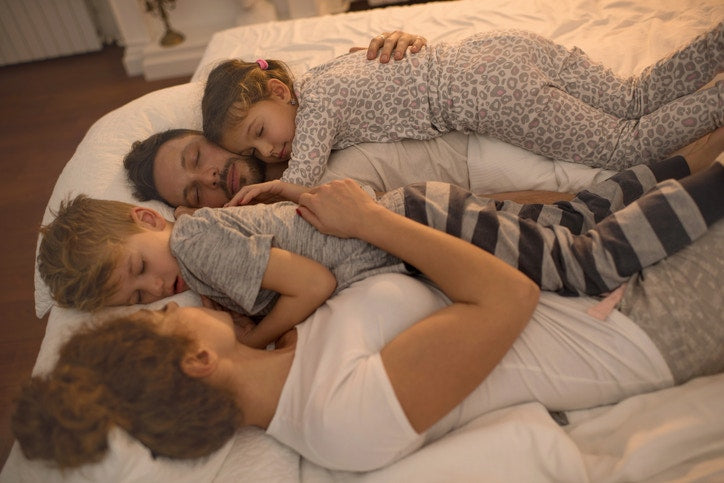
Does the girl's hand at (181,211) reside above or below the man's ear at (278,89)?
below

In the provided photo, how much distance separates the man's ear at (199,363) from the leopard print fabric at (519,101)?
2.05 feet

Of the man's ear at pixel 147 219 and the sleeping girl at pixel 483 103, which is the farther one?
the sleeping girl at pixel 483 103

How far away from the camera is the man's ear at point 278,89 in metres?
1.53

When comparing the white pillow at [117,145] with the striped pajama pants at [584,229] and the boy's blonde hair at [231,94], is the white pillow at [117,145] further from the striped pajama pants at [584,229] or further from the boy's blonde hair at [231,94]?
the striped pajama pants at [584,229]

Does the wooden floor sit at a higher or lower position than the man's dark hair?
lower

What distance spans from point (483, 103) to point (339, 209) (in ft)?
1.87

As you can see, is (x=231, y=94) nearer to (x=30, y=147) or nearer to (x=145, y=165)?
(x=145, y=165)

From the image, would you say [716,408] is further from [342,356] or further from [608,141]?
[608,141]

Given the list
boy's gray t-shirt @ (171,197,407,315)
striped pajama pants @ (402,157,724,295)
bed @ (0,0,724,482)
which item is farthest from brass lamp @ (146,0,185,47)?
striped pajama pants @ (402,157,724,295)

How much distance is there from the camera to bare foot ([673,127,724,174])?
1.18 metres

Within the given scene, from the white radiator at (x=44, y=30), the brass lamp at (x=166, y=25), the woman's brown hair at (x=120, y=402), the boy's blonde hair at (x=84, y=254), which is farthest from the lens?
the white radiator at (x=44, y=30)

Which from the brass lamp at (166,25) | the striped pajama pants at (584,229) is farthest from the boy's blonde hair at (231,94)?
the brass lamp at (166,25)

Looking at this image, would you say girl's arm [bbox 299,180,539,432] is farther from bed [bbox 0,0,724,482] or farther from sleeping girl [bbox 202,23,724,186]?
sleeping girl [bbox 202,23,724,186]

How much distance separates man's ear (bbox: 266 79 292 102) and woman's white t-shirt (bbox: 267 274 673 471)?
0.76 metres
